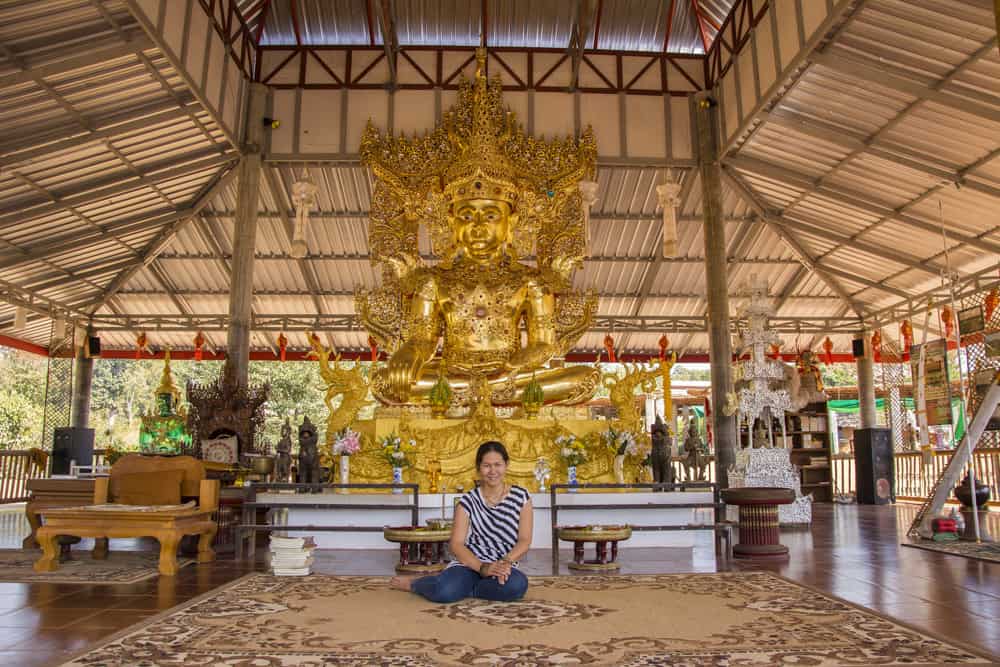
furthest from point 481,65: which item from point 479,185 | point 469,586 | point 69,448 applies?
point 69,448

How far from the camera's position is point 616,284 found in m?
14.6

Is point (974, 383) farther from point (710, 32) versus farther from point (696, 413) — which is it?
point (696, 413)

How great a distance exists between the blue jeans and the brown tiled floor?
120 centimetres

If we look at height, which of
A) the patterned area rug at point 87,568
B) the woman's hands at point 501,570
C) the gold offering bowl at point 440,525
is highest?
the gold offering bowl at point 440,525

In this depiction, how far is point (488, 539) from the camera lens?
11.4 feet

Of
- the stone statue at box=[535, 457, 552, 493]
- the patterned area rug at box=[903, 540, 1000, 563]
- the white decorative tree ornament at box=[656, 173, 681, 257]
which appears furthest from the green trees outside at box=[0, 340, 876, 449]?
the patterned area rug at box=[903, 540, 1000, 563]

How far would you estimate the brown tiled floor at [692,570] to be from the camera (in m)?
3.02

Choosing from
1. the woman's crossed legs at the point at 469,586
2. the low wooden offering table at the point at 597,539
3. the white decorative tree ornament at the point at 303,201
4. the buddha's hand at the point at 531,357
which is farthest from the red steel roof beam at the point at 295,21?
the woman's crossed legs at the point at 469,586

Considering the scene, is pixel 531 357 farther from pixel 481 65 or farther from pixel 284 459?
pixel 481 65

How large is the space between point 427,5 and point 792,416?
9.06 m

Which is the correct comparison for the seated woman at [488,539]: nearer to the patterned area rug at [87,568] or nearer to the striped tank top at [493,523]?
the striped tank top at [493,523]

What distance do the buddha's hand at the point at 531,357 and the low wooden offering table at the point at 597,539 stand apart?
3.69 metres

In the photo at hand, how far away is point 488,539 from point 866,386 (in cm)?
1279

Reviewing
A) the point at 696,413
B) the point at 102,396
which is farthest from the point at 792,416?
the point at 102,396
